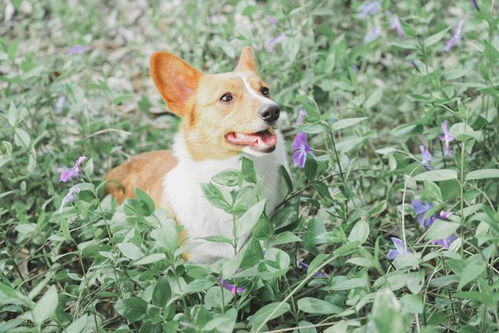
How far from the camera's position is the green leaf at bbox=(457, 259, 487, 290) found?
209cm

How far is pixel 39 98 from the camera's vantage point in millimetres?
4324

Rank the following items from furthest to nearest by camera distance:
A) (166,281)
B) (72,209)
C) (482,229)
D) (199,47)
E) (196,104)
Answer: (199,47), (196,104), (72,209), (482,229), (166,281)

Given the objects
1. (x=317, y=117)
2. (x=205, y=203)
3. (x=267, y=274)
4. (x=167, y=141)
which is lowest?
(x=167, y=141)

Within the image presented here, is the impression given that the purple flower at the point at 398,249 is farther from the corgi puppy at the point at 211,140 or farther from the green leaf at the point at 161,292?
the green leaf at the point at 161,292

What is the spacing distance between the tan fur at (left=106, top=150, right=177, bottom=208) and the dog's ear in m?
0.47

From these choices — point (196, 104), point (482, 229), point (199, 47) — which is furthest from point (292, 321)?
point (199, 47)

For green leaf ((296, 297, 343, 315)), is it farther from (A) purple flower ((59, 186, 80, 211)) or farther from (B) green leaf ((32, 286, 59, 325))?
(A) purple flower ((59, 186, 80, 211))

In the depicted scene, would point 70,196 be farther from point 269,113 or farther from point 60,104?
point 60,104

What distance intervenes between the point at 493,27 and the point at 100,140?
266 cm

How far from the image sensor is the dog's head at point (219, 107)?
314cm

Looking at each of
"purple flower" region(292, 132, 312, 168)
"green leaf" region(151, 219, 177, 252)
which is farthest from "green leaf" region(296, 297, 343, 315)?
"purple flower" region(292, 132, 312, 168)

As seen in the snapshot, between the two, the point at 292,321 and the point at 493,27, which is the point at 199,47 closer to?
the point at 493,27

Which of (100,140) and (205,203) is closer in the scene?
(205,203)

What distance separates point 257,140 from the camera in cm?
316
